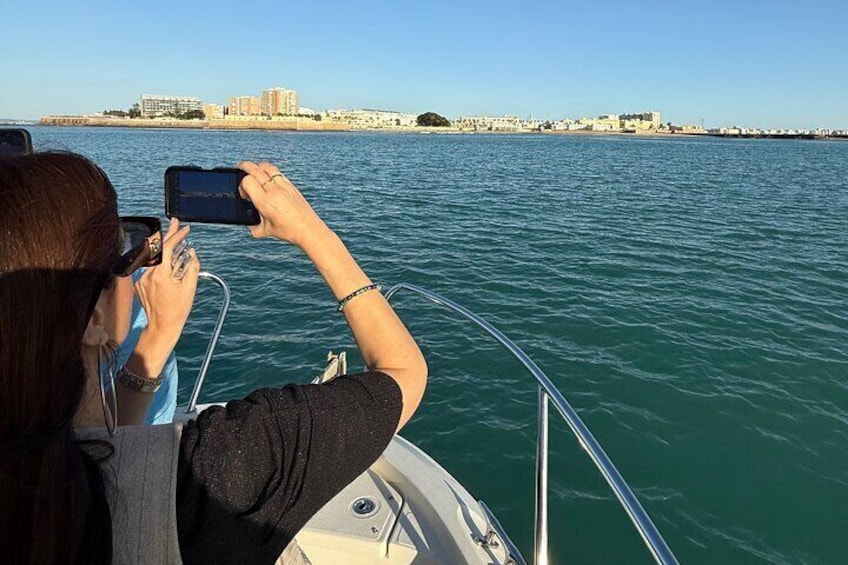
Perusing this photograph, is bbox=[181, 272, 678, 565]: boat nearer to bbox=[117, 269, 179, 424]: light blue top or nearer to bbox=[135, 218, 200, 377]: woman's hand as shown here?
bbox=[117, 269, 179, 424]: light blue top

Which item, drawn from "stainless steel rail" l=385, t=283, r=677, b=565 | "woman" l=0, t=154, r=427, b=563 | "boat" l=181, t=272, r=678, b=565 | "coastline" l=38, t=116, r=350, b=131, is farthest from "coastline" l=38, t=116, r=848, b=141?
"woman" l=0, t=154, r=427, b=563

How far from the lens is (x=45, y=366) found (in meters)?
0.75

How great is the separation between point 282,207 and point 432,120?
578ft

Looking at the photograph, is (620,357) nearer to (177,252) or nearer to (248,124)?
(177,252)

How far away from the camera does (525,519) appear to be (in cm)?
450

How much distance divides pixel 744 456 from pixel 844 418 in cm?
146

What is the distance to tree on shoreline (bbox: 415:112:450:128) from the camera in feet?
559

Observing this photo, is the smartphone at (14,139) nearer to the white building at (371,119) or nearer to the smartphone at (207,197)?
the smartphone at (207,197)

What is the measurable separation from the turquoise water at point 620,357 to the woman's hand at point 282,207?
0.38 metres

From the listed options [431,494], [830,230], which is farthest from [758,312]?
[830,230]

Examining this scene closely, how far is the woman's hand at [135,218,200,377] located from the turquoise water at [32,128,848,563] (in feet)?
1.15

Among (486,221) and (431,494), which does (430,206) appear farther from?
(431,494)

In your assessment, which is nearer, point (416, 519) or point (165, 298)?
point (165, 298)

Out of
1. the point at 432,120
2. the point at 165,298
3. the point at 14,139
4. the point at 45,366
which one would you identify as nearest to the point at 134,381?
the point at 165,298
